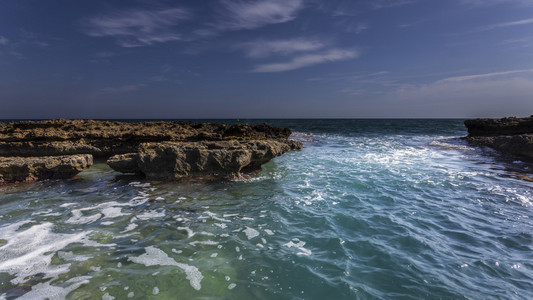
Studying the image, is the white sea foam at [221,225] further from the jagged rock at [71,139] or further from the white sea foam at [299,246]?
the jagged rock at [71,139]

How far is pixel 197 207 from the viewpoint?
5.29m

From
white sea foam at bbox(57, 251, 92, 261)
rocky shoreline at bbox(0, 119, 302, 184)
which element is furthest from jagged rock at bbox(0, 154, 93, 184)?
white sea foam at bbox(57, 251, 92, 261)

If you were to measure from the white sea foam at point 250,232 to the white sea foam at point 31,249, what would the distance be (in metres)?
2.42

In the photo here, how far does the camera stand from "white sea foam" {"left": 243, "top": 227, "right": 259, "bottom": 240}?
4.06 m

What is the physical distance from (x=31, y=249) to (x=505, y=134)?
2658 cm

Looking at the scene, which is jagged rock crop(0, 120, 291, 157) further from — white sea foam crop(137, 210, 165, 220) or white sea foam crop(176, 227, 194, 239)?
white sea foam crop(176, 227, 194, 239)

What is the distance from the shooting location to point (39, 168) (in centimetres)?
730

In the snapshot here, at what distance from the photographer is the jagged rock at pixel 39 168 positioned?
23.0 feet

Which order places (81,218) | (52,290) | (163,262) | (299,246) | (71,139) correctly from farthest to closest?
(71,139) < (81,218) < (299,246) < (163,262) < (52,290)

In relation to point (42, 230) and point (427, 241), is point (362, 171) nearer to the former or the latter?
point (427, 241)

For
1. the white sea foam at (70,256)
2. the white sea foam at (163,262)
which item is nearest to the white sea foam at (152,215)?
the white sea foam at (163,262)

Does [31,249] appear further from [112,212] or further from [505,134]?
[505,134]

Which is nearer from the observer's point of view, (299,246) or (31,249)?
(31,249)

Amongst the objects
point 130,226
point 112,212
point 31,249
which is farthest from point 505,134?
point 31,249
